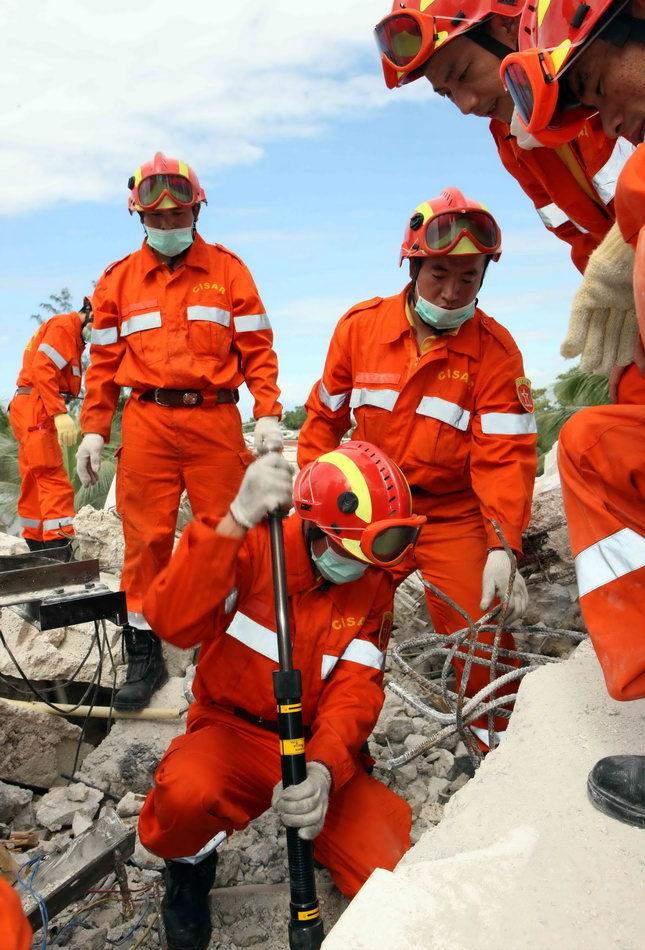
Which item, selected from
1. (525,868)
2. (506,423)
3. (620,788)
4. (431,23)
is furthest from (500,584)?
(431,23)

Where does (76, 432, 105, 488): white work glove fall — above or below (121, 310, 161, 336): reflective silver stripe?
below

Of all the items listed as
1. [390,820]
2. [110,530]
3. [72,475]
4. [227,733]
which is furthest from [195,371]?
[72,475]

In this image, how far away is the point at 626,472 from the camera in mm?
2166

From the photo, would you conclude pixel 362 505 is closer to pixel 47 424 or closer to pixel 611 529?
pixel 611 529

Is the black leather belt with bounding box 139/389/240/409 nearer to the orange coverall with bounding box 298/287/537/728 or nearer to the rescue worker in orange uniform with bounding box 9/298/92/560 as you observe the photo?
the orange coverall with bounding box 298/287/537/728

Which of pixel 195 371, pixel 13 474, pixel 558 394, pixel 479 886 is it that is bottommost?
pixel 13 474

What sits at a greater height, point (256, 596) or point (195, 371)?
point (195, 371)

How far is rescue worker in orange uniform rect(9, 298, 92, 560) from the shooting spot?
6.70 metres

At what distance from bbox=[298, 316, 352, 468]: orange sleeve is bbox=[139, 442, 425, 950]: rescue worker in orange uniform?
1293mm

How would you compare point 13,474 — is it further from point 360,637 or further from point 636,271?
point 636,271

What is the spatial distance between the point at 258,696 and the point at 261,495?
797mm

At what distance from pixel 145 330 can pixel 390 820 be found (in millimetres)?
3093

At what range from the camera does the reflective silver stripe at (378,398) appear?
167 inches

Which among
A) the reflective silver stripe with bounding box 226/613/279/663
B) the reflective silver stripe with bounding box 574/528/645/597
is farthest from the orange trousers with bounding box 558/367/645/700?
the reflective silver stripe with bounding box 226/613/279/663
